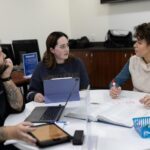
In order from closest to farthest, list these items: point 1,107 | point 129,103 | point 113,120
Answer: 1. point 113,120
2. point 1,107
3. point 129,103

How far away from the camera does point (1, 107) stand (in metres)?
1.77

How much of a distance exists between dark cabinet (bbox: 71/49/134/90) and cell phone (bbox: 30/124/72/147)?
3.40 metres

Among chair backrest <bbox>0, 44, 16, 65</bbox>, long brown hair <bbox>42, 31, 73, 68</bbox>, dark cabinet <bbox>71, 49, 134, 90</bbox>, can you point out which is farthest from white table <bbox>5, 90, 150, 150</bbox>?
dark cabinet <bbox>71, 49, 134, 90</bbox>

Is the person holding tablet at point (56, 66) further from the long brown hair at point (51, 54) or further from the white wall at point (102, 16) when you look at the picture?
the white wall at point (102, 16)

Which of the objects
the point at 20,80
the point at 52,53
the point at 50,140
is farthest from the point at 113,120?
the point at 20,80

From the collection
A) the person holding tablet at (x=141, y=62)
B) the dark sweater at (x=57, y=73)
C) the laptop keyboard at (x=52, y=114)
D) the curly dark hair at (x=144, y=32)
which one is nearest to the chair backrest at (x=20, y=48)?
the dark sweater at (x=57, y=73)

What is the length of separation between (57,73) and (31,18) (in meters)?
3.02

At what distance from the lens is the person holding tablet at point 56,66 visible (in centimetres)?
246

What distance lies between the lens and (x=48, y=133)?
4.50ft

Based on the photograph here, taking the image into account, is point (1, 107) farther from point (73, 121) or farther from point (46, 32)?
point (46, 32)

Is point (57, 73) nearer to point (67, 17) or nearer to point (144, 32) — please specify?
point (144, 32)

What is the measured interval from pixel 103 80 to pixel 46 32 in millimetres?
1542

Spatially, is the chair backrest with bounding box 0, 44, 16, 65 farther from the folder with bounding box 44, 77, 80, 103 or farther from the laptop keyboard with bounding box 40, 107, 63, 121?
the laptop keyboard with bounding box 40, 107, 63, 121

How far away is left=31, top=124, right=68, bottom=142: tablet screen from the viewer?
4.36ft
